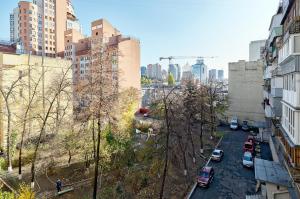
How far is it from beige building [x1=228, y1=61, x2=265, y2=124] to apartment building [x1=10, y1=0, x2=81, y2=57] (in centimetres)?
5856

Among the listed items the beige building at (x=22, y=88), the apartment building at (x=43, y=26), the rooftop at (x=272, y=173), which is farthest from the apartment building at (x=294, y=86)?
the apartment building at (x=43, y=26)

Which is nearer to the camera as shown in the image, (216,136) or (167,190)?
(167,190)

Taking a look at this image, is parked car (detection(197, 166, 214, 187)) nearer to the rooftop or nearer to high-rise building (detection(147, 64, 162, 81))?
the rooftop

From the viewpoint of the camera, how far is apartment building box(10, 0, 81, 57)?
75.4 metres

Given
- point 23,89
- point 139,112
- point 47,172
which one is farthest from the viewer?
point 139,112

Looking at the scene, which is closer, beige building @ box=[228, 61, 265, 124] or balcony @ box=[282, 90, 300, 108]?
balcony @ box=[282, 90, 300, 108]

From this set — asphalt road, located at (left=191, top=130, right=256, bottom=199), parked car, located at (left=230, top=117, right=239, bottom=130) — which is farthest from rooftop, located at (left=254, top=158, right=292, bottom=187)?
parked car, located at (left=230, top=117, right=239, bottom=130)

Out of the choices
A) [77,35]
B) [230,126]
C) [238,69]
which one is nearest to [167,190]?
[230,126]

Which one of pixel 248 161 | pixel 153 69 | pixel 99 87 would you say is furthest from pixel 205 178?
pixel 153 69

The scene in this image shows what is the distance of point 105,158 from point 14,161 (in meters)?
11.3

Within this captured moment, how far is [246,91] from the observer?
143ft

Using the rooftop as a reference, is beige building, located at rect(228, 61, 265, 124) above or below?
above

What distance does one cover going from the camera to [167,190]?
19.6 meters

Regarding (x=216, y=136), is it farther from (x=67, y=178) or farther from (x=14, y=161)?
(x=14, y=161)
